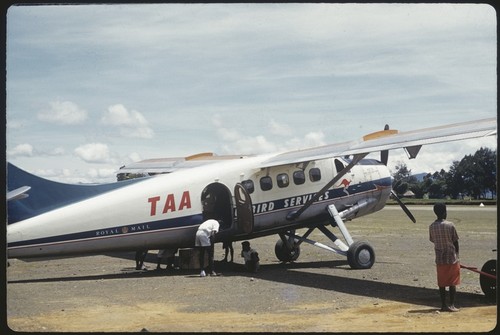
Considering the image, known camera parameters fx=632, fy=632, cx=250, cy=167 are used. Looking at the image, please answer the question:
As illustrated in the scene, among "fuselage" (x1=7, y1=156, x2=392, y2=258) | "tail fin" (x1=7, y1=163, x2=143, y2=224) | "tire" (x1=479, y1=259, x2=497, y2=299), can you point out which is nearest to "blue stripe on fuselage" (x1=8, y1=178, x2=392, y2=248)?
"fuselage" (x1=7, y1=156, x2=392, y2=258)

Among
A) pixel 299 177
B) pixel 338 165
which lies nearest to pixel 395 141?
pixel 338 165

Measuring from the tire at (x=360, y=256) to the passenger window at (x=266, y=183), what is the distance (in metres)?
2.88

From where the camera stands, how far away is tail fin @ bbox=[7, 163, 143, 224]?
1518 centimetres

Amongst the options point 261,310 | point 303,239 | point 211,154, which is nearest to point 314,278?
point 303,239

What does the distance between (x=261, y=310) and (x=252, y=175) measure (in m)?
6.62

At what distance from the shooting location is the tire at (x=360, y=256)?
17766 millimetres

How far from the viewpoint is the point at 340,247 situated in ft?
59.2

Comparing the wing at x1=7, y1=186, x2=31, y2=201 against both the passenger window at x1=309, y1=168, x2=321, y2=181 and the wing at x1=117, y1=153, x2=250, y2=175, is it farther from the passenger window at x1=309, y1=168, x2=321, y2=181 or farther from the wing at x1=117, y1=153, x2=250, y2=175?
the passenger window at x1=309, y1=168, x2=321, y2=181

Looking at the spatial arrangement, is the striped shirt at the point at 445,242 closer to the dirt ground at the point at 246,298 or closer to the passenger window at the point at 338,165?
the dirt ground at the point at 246,298

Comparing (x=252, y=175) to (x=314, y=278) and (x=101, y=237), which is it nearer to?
(x=314, y=278)

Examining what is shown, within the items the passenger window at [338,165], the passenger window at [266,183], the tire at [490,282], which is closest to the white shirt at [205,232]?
the passenger window at [266,183]

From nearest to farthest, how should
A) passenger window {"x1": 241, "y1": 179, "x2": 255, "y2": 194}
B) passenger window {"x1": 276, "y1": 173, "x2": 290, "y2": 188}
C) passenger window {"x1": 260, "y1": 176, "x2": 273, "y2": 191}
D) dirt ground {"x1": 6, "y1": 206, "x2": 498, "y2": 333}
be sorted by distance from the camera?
1. dirt ground {"x1": 6, "y1": 206, "x2": 498, "y2": 333}
2. passenger window {"x1": 241, "y1": 179, "x2": 255, "y2": 194}
3. passenger window {"x1": 260, "y1": 176, "x2": 273, "y2": 191}
4. passenger window {"x1": 276, "y1": 173, "x2": 290, "y2": 188}

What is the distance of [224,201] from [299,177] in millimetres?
2330

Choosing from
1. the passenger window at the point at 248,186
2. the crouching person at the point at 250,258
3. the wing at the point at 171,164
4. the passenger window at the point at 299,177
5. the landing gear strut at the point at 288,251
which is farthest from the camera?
the wing at the point at 171,164
